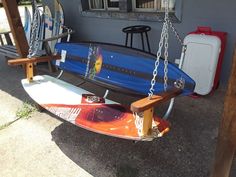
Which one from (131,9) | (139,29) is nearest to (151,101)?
(139,29)

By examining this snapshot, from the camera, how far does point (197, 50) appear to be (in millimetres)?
3082

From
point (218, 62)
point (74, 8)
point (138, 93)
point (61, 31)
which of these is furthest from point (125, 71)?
point (74, 8)

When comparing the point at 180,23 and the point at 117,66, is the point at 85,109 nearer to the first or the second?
the point at 117,66

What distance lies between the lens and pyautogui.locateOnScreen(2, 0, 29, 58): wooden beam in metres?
3.05

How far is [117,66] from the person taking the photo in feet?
9.12

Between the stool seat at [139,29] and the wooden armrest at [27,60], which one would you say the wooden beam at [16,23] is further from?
the stool seat at [139,29]

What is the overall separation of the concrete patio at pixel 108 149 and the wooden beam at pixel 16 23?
0.96m

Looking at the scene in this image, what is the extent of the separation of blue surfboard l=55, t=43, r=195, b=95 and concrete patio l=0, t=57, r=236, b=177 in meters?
0.60

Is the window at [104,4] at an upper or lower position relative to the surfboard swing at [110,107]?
upper

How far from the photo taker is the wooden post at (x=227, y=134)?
142 centimetres

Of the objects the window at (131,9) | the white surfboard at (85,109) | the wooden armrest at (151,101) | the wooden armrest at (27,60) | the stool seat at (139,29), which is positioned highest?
the window at (131,9)

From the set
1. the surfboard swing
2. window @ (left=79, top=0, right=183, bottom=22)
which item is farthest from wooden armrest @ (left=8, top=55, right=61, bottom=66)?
window @ (left=79, top=0, right=183, bottom=22)

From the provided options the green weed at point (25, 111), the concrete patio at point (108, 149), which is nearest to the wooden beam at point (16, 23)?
the green weed at point (25, 111)

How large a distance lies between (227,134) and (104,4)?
11.8 feet
